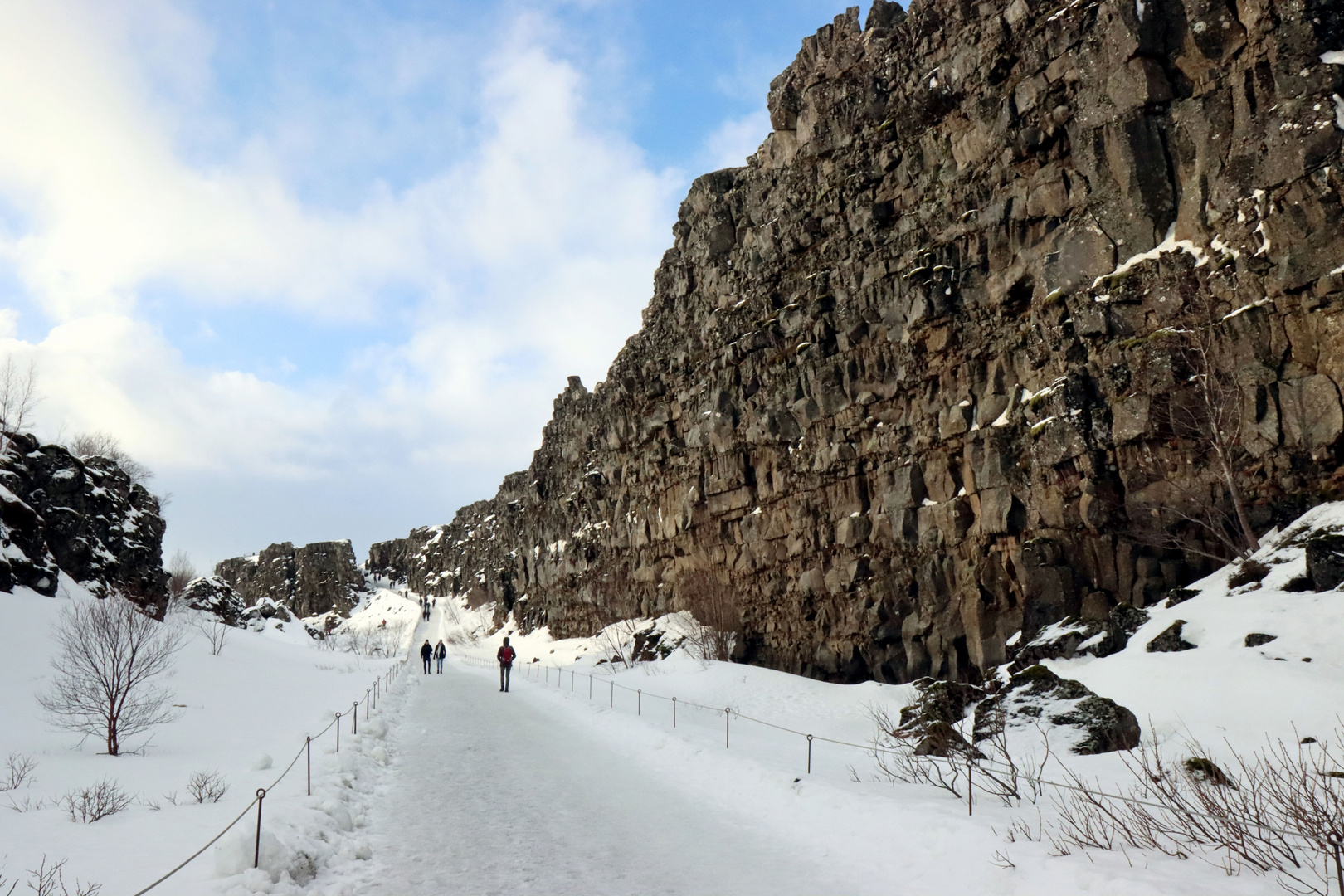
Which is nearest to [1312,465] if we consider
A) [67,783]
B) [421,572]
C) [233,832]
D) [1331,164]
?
[1331,164]

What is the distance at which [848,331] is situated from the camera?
36781mm

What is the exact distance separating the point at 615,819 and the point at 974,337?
1034 inches

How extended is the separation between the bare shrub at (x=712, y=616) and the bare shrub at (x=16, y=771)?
2682cm

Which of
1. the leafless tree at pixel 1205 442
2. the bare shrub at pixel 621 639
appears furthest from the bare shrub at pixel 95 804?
the bare shrub at pixel 621 639

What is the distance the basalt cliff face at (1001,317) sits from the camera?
2141 cm

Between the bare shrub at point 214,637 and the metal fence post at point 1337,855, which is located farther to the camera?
the bare shrub at point 214,637

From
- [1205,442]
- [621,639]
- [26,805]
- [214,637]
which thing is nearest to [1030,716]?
[1205,442]

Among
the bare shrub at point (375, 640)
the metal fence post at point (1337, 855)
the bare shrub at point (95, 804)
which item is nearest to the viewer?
the metal fence post at point (1337, 855)

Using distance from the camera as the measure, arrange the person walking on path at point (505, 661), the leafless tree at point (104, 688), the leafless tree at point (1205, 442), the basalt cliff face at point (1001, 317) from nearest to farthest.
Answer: the leafless tree at point (104, 688), the leafless tree at point (1205, 442), the basalt cliff face at point (1001, 317), the person walking on path at point (505, 661)

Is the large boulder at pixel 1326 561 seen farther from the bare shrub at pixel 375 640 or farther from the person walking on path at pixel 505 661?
the bare shrub at pixel 375 640

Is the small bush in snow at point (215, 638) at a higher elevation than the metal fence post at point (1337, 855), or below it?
higher

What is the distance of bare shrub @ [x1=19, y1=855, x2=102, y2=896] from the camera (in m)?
5.93

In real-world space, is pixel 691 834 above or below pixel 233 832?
below

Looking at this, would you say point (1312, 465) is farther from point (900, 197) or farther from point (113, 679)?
point (113, 679)
